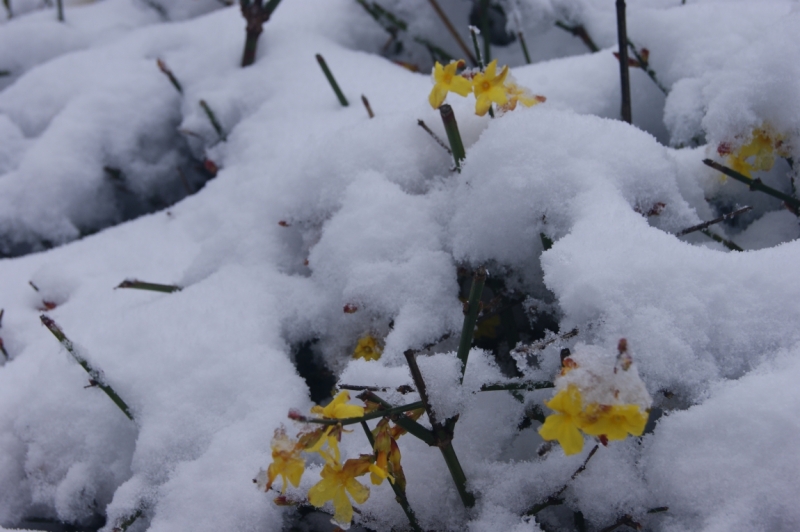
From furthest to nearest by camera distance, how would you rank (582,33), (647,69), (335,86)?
(582,33)
(335,86)
(647,69)

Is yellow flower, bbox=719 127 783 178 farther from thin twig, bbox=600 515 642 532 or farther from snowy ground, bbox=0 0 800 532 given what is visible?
thin twig, bbox=600 515 642 532

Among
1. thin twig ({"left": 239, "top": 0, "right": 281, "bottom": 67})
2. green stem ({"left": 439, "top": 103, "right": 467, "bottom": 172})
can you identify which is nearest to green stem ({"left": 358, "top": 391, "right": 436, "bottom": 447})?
green stem ({"left": 439, "top": 103, "right": 467, "bottom": 172})

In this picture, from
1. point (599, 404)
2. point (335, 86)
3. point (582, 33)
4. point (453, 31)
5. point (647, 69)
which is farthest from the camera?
point (453, 31)

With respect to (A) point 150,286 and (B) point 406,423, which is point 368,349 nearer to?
(B) point 406,423

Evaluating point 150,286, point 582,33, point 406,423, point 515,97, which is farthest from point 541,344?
point 582,33

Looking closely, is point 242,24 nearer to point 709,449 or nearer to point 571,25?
point 571,25

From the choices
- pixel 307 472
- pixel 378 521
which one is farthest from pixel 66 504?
pixel 378 521

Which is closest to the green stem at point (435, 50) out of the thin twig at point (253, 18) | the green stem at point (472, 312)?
the thin twig at point (253, 18)
